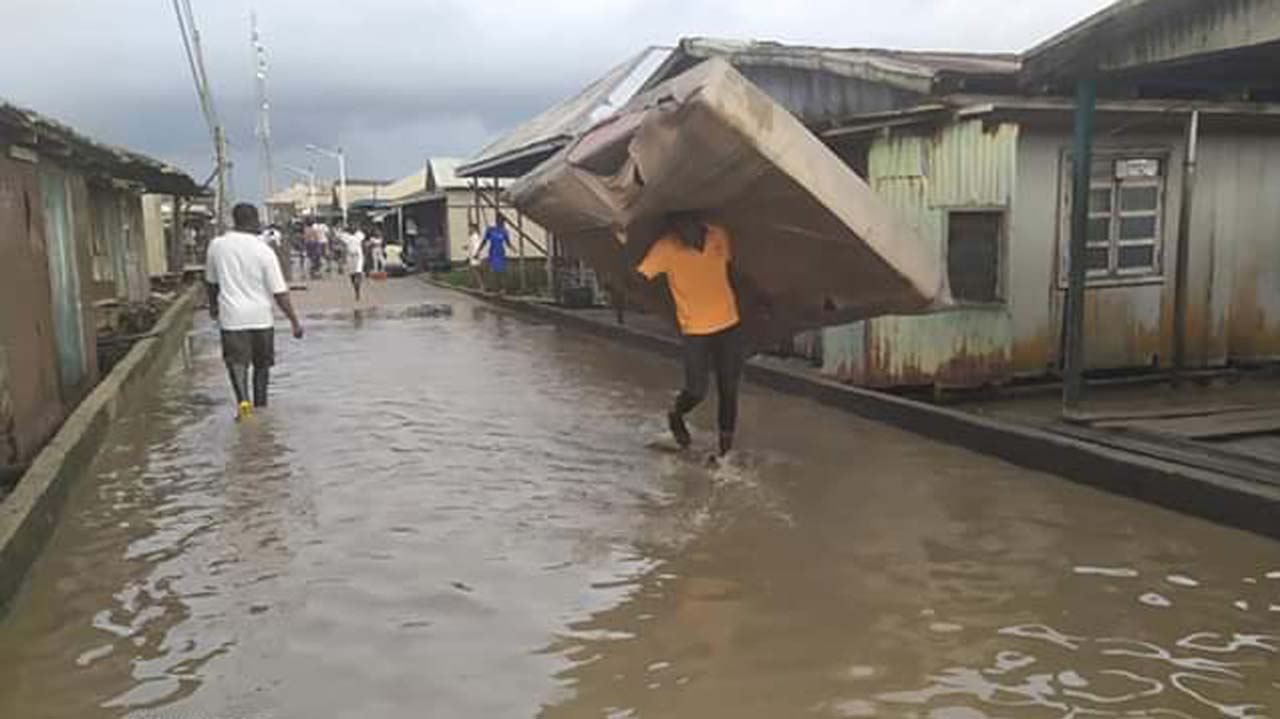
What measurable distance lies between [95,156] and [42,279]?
4167 millimetres

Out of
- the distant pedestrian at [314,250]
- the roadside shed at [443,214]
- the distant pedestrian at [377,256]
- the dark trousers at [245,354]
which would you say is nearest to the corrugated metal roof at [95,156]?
the dark trousers at [245,354]

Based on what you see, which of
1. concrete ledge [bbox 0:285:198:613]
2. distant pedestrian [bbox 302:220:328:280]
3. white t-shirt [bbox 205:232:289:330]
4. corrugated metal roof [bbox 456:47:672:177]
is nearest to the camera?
concrete ledge [bbox 0:285:198:613]

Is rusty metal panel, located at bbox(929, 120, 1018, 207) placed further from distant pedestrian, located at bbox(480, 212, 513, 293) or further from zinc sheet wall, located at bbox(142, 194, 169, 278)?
zinc sheet wall, located at bbox(142, 194, 169, 278)

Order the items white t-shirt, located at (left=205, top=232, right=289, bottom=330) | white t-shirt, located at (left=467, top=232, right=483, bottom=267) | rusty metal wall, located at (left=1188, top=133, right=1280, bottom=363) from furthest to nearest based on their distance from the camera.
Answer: white t-shirt, located at (left=467, top=232, right=483, bottom=267)
rusty metal wall, located at (left=1188, top=133, right=1280, bottom=363)
white t-shirt, located at (left=205, top=232, right=289, bottom=330)

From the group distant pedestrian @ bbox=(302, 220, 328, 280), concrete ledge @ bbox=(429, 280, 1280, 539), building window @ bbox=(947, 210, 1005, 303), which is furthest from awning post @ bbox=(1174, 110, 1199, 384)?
distant pedestrian @ bbox=(302, 220, 328, 280)

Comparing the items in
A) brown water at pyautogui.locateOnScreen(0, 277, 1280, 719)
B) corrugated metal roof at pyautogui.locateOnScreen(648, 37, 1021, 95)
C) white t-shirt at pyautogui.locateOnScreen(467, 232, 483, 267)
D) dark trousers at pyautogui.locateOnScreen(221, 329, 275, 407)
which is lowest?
brown water at pyautogui.locateOnScreen(0, 277, 1280, 719)

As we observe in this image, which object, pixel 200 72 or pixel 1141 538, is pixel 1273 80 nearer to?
pixel 1141 538

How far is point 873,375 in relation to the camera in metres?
10.6

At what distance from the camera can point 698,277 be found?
7.79 m

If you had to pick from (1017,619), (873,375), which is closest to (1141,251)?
(873,375)

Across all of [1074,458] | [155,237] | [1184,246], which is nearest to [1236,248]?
Answer: [1184,246]

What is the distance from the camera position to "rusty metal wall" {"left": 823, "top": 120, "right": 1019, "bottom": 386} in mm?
9805

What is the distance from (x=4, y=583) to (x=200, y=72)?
2269 cm

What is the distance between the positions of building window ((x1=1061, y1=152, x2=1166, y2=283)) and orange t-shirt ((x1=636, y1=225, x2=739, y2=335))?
13.6ft
